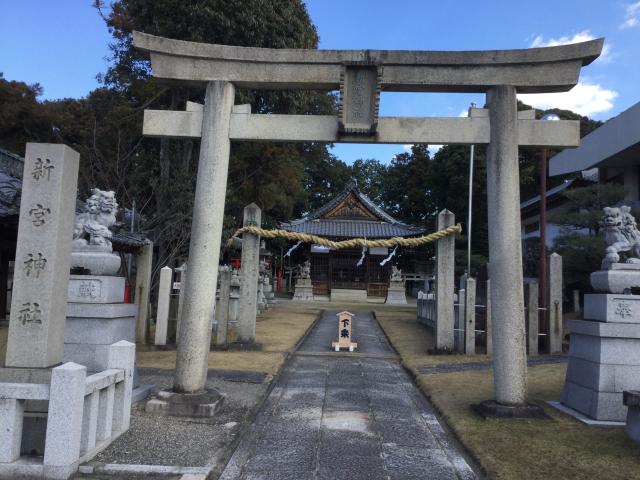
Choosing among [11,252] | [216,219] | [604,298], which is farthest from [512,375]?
[11,252]

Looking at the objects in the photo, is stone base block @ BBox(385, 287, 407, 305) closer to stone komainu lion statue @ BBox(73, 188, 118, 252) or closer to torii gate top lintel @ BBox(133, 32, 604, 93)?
torii gate top lintel @ BBox(133, 32, 604, 93)

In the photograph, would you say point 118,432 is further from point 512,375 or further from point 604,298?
point 604,298

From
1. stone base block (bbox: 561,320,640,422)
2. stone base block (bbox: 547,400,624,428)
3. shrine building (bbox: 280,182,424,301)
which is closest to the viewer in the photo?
stone base block (bbox: 547,400,624,428)

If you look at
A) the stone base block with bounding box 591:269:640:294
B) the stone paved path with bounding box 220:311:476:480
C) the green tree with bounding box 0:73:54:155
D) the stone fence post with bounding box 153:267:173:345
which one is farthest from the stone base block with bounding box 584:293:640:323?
the green tree with bounding box 0:73:54:155

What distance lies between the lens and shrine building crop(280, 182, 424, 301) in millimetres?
37000

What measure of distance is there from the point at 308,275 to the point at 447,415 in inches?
1191

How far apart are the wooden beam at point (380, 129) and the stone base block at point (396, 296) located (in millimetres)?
28431

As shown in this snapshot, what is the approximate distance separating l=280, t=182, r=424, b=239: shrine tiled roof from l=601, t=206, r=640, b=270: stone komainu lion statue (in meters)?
28.6

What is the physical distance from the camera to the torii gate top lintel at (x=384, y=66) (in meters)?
6.96

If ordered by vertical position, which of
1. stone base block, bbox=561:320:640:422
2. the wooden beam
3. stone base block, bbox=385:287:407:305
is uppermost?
the wooden beam

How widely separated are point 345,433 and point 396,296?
29.6 metres

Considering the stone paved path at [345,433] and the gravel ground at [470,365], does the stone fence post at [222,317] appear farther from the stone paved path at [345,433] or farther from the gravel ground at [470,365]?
the gravel ground at [470,365]

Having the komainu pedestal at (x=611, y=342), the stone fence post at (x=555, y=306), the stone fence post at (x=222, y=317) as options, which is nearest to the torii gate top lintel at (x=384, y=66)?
the komainu pedestal at (x=611, y=342)

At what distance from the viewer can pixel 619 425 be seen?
6.26m
